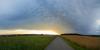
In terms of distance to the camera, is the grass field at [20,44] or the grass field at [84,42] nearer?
the grass field at [20,44]

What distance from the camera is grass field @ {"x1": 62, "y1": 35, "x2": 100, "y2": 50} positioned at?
25.6 metres

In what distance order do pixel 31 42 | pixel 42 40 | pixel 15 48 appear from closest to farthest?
pixel 15 48 → pixel 31 42 → pixel 42 40

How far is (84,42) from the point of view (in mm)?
27781

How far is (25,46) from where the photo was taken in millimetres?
24688

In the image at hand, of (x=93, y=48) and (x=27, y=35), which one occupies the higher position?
(x=27, y=35)

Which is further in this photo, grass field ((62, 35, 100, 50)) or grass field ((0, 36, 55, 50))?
grass field ((62, 35, 100, 50))

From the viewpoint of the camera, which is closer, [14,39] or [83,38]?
[14,39]

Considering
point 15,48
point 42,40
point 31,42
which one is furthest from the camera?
point 42,40

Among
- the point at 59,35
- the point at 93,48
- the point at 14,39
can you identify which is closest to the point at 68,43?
the point at 59,35

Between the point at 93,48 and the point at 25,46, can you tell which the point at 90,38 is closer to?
the point at 93,48

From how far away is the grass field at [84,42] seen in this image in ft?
83.9

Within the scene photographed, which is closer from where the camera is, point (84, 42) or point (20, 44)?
point (20, 44)

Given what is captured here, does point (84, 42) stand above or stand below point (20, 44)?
below

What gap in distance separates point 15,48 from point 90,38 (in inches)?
353
